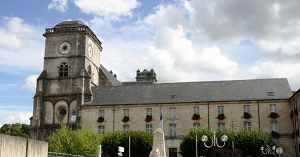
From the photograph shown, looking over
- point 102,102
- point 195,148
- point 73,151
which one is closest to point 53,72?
point 102,102

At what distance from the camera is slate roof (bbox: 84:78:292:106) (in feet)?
149

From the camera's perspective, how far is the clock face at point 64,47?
52.1 meters

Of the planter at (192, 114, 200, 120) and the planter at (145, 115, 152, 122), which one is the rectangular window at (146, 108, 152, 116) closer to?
the planter at (145, 115, 152, 122)

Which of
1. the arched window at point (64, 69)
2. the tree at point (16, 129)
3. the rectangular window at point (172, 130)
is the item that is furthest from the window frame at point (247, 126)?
the tree at point (16, 129)

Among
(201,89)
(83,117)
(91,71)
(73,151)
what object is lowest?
(73,151)

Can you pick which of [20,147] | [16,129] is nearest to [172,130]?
[20,147]

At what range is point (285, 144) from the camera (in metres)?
42.3

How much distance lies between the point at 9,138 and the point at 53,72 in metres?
49.6

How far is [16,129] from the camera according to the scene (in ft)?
265

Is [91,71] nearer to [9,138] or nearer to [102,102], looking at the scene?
[102,102]

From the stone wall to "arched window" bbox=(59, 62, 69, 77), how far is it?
48.2 m

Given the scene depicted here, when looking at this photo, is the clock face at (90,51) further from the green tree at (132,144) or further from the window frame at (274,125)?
the window frame at (274,125)

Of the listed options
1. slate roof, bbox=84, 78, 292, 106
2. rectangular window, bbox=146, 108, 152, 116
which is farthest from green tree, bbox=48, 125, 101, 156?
slate roof, bbox=84, 78, 292, 106

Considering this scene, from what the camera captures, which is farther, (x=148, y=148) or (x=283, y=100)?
(x=283, y=100)
